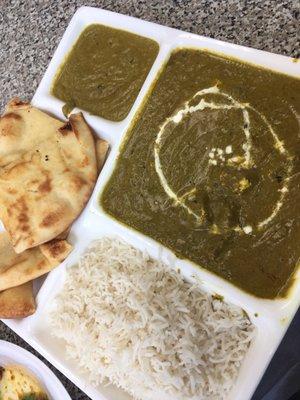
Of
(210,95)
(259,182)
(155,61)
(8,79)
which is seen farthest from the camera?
(8,79)

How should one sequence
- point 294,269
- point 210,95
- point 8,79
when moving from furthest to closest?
point 8,79
point 210,95
point 294,269

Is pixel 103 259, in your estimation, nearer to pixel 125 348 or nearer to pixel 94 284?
pixel 94 284

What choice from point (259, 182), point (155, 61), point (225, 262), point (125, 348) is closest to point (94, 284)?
point (125, 348)

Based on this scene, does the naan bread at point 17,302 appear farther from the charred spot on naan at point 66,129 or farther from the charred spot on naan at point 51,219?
the charred spot on naan at point 66,129

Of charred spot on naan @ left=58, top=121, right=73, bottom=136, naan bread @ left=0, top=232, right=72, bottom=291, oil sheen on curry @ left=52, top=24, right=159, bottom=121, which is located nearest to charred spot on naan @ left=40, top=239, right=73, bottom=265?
naan bread @ left=0, top=232, right=72, bottom=291

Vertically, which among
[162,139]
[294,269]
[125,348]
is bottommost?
[125,348]

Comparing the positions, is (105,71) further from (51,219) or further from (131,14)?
(51,219)

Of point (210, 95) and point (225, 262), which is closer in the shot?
point (225, 262)
